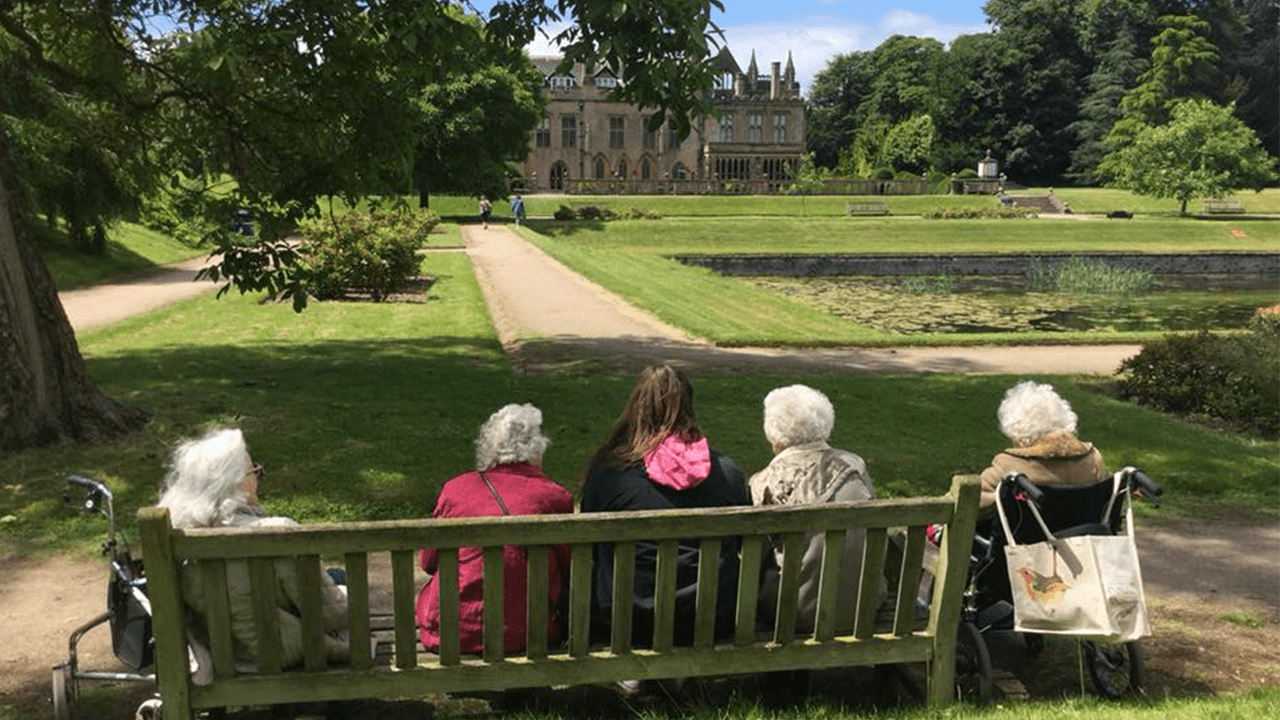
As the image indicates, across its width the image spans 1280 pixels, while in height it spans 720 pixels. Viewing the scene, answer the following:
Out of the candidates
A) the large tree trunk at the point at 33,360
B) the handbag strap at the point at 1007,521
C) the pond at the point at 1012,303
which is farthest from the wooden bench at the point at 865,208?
the handbag strap at the point at 1007,521

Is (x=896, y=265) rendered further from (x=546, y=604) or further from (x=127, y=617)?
(x=127, y=617)

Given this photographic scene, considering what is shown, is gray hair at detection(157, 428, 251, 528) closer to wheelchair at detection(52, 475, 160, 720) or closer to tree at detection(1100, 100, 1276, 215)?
wheelchair at detection(52, 475, 160, 720)

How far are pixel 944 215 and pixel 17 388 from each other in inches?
2053

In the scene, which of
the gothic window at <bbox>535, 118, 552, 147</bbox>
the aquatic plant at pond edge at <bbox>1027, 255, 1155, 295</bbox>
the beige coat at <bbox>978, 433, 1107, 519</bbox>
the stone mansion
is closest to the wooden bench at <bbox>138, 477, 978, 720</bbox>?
the beige coat at <bbox>978, 433, 1107, 519</bbox>

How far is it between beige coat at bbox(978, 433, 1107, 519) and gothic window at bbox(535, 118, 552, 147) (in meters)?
82.6

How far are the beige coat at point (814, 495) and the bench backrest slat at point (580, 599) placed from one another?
783mm

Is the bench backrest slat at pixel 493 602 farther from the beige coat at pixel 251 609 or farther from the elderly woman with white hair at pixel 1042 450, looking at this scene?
the elderly woman with white hair at pixel 1042 450

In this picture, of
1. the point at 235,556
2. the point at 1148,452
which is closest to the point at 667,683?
the point at 235,556

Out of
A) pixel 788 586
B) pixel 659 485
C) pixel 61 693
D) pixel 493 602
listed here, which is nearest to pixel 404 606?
pixel 493 602

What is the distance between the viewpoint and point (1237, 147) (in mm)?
60000

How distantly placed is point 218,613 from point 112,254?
30.0 m

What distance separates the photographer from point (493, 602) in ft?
12.1

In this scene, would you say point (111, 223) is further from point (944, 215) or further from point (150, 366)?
point (944, 215)

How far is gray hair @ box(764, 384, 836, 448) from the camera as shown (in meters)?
4.26
